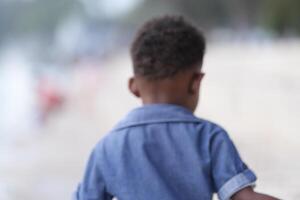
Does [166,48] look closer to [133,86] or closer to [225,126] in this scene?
[133,86]

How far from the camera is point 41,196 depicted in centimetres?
589

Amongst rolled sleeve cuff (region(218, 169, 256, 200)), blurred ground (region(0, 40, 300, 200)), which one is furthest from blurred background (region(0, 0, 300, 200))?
rolled sleeve cuff (region(218, 169, 256, 200))

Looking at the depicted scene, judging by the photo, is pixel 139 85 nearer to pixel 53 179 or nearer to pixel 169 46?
pixel 169 46

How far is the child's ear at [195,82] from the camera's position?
1.97m

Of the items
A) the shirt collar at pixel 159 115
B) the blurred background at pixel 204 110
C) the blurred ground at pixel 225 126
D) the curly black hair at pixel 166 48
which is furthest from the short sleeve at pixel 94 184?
the blurred ground at pixel 225 126

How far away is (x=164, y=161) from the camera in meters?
1.93

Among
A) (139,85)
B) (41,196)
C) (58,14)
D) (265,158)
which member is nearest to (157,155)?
(139,85)

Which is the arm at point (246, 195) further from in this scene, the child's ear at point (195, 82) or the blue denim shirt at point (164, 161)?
the child's ear at point (195, 82)

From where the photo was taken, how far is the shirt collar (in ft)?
6.40

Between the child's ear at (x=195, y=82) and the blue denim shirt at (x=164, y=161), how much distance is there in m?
0.05

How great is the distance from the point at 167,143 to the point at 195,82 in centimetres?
16

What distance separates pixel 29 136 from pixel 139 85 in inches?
393

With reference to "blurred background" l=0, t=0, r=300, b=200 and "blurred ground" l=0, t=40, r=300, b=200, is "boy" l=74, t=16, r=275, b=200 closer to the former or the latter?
"blurred background" l=0, t=0, r=300, b=200

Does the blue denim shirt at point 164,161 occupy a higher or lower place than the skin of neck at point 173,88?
lower
